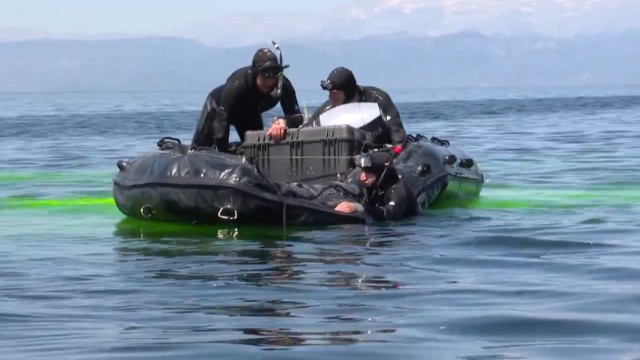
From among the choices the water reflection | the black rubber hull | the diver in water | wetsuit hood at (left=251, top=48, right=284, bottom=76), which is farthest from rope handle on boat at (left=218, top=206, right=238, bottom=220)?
wetsuit hood at (left=251, top=48, right=284, bottom=76)

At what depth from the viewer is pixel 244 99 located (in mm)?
15250

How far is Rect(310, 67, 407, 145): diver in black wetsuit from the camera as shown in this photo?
51.9 ft

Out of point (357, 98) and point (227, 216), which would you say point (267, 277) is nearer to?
point (227, 216)

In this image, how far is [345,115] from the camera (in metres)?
15.6

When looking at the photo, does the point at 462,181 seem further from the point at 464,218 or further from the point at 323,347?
the point at 323,347

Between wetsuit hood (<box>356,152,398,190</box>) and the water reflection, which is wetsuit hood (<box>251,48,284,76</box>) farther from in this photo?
the water reflection

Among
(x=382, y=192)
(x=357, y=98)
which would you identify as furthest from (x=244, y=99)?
(x=382, y=192)

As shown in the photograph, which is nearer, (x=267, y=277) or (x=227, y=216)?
(x=267, y=277)

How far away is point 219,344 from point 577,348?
1.94 m

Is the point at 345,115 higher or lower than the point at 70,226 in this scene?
higher

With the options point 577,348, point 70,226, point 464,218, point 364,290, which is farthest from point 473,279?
point 70,226

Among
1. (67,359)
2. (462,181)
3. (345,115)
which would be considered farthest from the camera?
(462,181)

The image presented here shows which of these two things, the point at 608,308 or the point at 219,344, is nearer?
the point at 219,344

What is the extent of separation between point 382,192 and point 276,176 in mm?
1308
